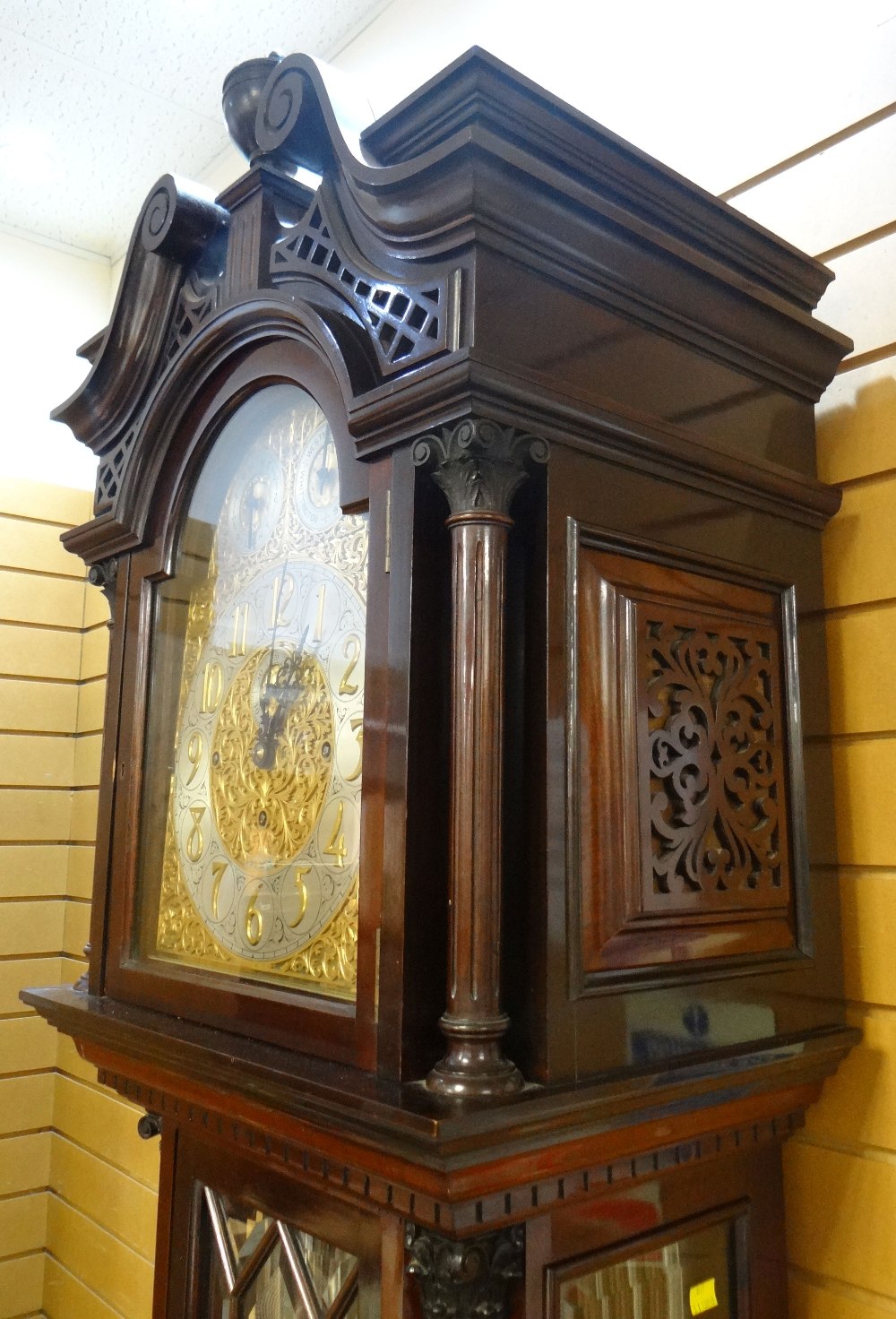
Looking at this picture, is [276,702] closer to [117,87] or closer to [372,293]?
[372,293]

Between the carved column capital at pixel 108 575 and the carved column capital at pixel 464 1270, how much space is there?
80 centimetres

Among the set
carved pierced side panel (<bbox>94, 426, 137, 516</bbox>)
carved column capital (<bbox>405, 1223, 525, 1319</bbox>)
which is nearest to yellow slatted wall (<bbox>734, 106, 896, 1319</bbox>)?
carved column capital (<bbox>405, 1223, 525, 1319</bbox>)

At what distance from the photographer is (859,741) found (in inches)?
42.1

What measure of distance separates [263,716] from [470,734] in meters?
0.34

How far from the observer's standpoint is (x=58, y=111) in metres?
2.12

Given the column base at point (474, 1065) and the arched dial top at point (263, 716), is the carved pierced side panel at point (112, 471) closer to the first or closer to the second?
the arched dial top at point (263, 716)

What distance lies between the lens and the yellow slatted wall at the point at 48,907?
7.32 feet

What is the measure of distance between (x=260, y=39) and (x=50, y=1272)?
2634mm

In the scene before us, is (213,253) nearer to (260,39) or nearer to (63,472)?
(260,39)

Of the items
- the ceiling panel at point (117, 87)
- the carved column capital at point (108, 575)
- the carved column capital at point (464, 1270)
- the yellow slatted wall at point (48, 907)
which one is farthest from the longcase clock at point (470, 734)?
the yellow slatted wall at point (48, 907)

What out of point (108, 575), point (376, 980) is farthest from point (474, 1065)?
point (108, 575)

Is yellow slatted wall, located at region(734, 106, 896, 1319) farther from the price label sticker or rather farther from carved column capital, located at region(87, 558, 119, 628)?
carved column capital, located at region(87, 558, 119, 628)

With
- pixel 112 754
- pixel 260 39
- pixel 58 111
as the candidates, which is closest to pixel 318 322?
pixel 112 754

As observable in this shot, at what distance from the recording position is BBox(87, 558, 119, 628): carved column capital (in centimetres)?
125
